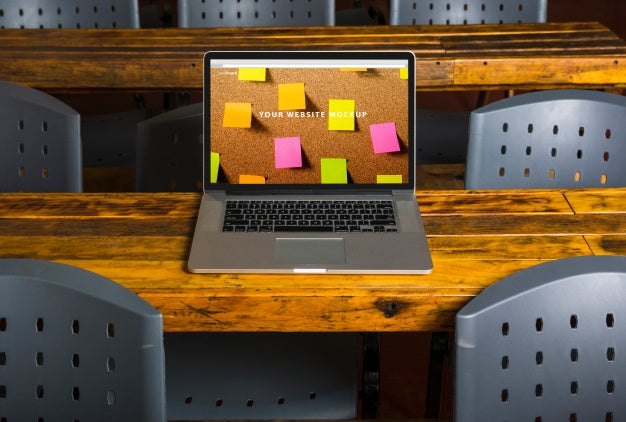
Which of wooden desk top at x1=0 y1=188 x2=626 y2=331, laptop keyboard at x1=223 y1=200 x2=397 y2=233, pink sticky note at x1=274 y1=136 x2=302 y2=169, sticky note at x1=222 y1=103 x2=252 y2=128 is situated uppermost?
sticky note at x1=222 y1=103 x2=252 y2=128

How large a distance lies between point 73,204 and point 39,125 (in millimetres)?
389

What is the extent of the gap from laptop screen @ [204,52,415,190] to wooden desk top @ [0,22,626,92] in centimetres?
106

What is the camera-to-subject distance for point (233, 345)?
2.21 meters

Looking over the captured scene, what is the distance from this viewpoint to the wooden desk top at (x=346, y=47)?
3172mm

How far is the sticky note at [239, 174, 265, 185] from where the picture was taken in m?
2.13

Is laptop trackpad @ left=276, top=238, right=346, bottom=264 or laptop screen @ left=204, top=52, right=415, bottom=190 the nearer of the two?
laptop trackpad @ left=276, top=238, right=346, bottom=264

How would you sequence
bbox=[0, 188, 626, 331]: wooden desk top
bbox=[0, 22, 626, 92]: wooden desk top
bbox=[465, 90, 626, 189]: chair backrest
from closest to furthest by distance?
1. bbox=[0, 188, 626, 331]: wooden desk top
2. bbox=[465, 90, 626, 189]: chair backrest
3. bbox=[0, 22, 626, 92]: wooden desk top

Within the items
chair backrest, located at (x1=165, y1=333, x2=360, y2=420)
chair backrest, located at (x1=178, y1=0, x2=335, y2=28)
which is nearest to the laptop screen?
chair backrest, located at (x1=165, y1=333, x2=360, y2=420)

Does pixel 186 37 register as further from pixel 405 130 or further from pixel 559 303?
pixel 559 303

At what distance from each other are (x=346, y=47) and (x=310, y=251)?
1.50 m

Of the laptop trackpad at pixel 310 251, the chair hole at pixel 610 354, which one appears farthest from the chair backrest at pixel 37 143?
the chair hole at pixel 610 354

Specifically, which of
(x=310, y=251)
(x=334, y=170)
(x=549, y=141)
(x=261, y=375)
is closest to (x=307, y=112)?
(x=334, y=170)

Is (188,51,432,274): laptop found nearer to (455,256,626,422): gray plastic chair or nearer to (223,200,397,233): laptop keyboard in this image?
(223,200,397,233): laptop keyboard

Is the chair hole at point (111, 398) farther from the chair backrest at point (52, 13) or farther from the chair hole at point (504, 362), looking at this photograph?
the chair backrest at point (52, 13)
